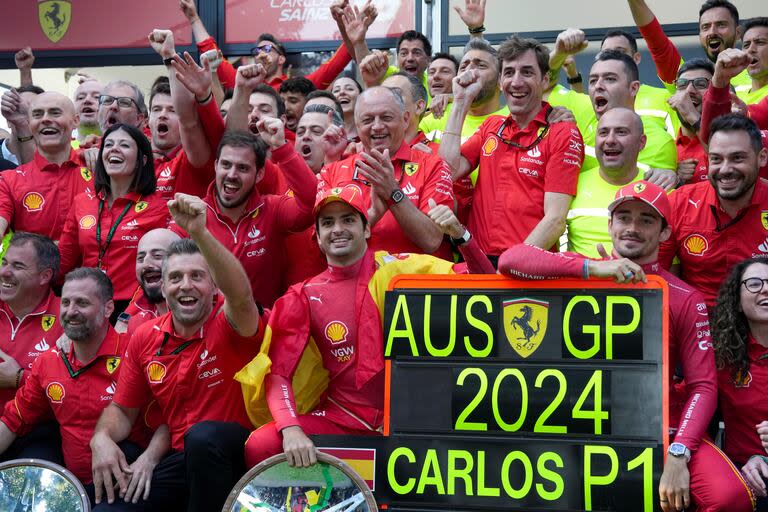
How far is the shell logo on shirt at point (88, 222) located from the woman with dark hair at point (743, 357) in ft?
12.7

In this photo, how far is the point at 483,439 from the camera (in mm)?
4711

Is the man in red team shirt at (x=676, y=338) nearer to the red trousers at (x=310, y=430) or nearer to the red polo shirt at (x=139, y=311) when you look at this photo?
the red trousers at (x=310, y=430)

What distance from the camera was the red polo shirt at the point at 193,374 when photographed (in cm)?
561

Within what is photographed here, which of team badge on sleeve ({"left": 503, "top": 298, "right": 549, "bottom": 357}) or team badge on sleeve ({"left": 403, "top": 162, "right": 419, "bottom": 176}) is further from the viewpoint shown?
team badge on sleeve ({"left": 403, "top": 162, "right": 419, "bottom": 176})

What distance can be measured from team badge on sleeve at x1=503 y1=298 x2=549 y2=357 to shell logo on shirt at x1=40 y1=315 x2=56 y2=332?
316cm

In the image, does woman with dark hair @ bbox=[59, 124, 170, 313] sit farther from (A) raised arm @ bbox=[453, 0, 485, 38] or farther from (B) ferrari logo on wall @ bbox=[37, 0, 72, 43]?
(B) ferrari logo on wall @ bbox=[37, 0, 72, 43]

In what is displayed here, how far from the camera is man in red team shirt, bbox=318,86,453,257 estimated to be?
19.2 ft

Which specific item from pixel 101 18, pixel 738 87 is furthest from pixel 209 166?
pixel 101 18

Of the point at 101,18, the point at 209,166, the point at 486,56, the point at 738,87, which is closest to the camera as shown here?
the point at 209,166

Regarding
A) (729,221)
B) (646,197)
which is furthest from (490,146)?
(646,197)

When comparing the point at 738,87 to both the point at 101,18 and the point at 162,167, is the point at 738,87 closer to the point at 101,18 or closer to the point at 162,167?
the point at 162,167

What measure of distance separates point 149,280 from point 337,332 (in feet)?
5.03

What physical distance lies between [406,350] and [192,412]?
1.39 metres

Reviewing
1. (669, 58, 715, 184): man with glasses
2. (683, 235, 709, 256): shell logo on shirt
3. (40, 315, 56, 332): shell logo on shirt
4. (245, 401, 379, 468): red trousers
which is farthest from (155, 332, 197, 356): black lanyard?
(669, 58, 715, 184): man with glasses
